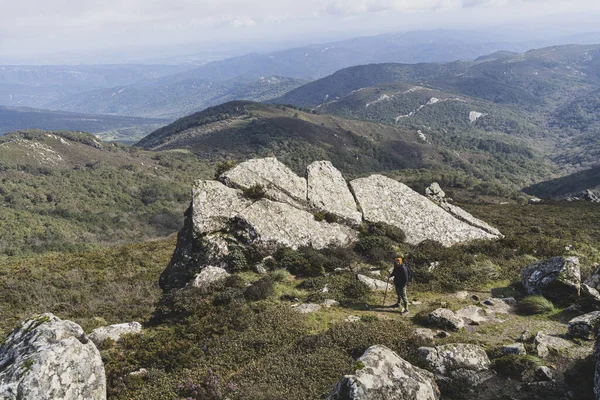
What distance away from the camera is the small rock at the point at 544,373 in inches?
329

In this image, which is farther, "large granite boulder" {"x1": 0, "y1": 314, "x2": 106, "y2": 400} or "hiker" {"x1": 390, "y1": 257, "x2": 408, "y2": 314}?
"hiker" {"x1": 390, "y1": 257, "x2": 408, "y2": 314}

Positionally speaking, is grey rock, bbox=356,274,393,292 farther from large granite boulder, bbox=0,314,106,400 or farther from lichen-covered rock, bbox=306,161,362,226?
large granite boulder, bbox=0,314,106,400

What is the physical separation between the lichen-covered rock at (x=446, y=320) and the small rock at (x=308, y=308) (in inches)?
160

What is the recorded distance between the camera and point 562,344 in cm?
1004

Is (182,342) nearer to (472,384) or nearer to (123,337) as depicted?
(123,337)

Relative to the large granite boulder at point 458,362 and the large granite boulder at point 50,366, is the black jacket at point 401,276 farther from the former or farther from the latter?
the large granite boulder at point 50,366

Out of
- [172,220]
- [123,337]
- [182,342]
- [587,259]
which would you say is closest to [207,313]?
[182,342]

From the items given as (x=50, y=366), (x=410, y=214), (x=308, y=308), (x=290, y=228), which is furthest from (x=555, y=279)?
(x=50, y=366)

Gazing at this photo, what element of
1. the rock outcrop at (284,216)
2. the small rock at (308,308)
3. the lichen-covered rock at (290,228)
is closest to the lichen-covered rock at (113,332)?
the rock outcrop at (284,216)

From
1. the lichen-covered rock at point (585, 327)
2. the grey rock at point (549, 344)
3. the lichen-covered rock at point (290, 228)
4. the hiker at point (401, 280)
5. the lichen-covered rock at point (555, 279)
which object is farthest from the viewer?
the lichen-covered rock at point (290, 228)

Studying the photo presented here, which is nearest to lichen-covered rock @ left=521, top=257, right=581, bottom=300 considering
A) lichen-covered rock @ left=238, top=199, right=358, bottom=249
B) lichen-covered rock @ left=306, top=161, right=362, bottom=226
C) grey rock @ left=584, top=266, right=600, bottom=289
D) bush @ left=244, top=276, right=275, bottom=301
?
grey rock @ left=584, top=266, right=600, bottom=289

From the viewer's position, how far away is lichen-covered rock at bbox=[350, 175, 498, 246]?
21.5m

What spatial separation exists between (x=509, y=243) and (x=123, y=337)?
20.9m

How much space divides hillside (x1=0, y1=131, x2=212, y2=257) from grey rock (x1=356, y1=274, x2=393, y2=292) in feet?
176
